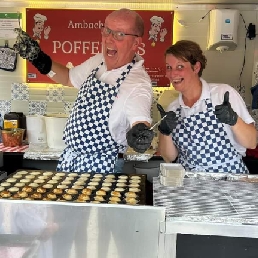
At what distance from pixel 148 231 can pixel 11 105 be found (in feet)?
10.1

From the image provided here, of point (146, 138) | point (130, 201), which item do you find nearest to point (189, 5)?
point (146, 138)

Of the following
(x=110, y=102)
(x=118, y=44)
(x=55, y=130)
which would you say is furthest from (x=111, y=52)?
(x=55, y=130)

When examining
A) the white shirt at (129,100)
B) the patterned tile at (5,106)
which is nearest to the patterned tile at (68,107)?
the patterned tile at (5,106)

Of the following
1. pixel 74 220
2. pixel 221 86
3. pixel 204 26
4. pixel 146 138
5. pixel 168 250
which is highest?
pixel 204 26

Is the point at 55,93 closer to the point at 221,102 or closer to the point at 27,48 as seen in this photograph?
the point at 27,48

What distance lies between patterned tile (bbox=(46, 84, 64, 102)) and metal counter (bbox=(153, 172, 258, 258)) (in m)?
2.50

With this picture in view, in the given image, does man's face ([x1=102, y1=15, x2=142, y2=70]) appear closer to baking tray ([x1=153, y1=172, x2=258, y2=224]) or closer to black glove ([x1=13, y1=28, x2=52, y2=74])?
black glove ([x1=13, y1=28, x2=52, y2=74])

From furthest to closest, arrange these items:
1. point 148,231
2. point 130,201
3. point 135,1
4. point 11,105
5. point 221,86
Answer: point 11,105 → point 135,1 → point 221,86 → point 130,201 → point 148,231

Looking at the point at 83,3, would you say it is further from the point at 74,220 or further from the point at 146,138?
→ the point at 74,220

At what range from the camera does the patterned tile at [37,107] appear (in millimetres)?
4012

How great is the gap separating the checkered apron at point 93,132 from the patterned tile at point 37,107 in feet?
6.49

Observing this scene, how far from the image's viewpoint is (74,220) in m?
1.32

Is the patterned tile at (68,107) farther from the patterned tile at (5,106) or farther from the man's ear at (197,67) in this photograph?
the man's ear at (197,67)

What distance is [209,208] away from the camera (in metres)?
1.37
